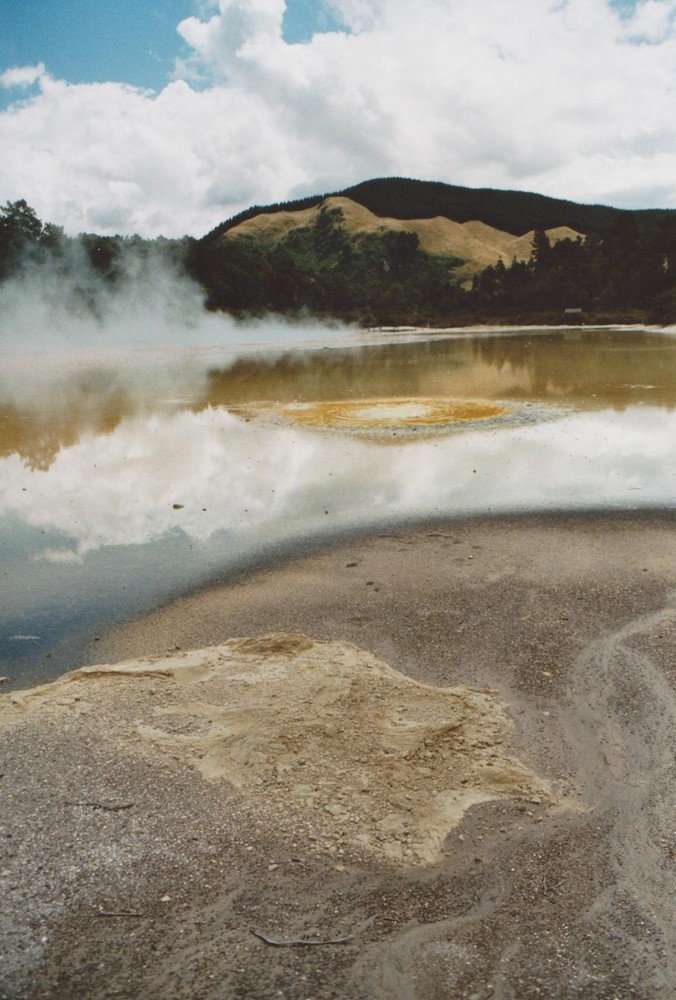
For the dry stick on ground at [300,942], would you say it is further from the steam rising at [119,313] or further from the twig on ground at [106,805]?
the steam rising at [119,313]

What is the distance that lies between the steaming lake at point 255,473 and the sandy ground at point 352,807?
159cm

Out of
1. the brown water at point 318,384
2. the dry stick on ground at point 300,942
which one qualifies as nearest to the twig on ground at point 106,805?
the dry stick on ground at point 300,942

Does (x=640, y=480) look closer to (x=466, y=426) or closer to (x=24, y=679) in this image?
(x=466, y=426)

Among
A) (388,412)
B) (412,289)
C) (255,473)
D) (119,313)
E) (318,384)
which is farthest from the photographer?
(412,289)

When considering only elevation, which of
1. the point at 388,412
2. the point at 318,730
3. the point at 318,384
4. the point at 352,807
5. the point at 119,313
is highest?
the point at 119,313

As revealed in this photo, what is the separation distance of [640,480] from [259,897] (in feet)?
34.5

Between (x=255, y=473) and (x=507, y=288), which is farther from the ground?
(x=507, y=288)

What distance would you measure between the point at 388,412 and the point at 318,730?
52.0ft

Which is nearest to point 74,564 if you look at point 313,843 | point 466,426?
point 313,843

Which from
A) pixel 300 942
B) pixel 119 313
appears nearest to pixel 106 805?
pixel 300 942

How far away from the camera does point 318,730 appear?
527 cm

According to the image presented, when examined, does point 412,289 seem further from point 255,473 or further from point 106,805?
point 106,805

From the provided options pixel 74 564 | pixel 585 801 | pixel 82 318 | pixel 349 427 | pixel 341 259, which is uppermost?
pixel 341 259

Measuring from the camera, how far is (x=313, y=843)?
13.8 ft
